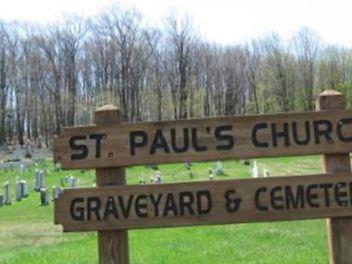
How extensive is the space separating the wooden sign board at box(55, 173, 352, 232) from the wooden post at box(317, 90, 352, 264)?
0.09 metres

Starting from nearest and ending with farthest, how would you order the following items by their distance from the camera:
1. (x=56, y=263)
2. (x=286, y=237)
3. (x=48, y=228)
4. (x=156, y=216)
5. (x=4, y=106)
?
→ (x=156, y=216), (x=56, y=263), (x=286, y=237), (x=48, y=228), (x=4, y=106)

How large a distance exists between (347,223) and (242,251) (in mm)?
4500

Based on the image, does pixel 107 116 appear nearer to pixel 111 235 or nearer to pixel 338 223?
pixel 111 235

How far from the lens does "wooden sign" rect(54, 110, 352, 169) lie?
433 cm

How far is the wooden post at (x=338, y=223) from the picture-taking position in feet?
14.2

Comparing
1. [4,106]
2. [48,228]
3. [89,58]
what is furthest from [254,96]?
[48,228]

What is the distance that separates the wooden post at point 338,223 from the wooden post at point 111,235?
144cm

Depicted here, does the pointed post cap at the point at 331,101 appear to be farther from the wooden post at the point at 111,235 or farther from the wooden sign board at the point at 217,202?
the wooden post at the point at 111,235

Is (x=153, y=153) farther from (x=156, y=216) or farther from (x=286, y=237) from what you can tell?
(x=286, y=237)

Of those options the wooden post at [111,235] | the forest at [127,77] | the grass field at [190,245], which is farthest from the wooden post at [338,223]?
the forest at [127,77]

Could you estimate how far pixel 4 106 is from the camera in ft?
264

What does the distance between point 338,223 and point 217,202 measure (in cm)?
86

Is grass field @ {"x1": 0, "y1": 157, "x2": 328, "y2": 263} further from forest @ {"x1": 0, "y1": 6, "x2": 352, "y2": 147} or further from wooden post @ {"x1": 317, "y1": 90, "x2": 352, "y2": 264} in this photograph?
forest @ {"x1": 0, "y1": 6, "x2": 352, "y2": 147}

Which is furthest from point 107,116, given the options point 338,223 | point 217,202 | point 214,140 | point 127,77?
point 127,77
